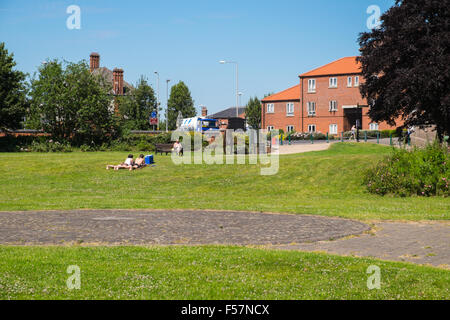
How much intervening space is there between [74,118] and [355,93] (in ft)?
143

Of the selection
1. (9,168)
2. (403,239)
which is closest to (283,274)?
(403,239)

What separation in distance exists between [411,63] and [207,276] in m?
33.9

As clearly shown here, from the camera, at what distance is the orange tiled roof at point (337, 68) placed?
255 ft

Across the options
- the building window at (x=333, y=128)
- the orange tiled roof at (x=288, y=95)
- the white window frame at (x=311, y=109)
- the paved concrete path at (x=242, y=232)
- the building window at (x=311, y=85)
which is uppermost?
the building window at (x=311, y=85)

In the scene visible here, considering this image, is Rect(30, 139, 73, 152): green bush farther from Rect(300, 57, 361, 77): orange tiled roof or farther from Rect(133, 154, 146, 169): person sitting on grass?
Rect(300, 57, 361, 77): orange tiled roof

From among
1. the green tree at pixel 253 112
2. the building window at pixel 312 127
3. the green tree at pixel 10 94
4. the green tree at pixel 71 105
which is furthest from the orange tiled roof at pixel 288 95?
the green tree at pixel 10 94

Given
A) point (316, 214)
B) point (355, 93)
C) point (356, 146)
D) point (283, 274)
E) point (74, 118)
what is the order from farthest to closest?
1. point (355, 93)
2. point (74, 118)
3. point (356, 146)
4. point (316, 214)
5. point (283, 274)

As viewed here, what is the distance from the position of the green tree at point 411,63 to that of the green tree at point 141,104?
43.6 meters

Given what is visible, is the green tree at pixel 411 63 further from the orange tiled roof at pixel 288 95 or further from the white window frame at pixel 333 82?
the orange tiled roof at pixel 288 95

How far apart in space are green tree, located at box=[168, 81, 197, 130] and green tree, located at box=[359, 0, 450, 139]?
5795 centimetres

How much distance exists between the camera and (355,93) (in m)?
77.1

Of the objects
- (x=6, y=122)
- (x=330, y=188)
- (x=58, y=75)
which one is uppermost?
(x=58, y=75)

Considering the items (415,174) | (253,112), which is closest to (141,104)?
(253,112)

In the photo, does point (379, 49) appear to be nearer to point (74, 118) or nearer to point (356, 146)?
point (356, 146)
